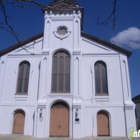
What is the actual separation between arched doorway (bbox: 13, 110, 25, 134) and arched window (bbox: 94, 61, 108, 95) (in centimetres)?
687

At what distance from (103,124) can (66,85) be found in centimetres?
447

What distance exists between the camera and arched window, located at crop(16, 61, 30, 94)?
15508mm

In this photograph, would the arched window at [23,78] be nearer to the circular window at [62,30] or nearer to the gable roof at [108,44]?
the circular window at [62,30]

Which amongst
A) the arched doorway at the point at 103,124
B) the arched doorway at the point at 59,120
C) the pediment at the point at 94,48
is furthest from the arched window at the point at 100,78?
the arched doorway at the point at 59,120

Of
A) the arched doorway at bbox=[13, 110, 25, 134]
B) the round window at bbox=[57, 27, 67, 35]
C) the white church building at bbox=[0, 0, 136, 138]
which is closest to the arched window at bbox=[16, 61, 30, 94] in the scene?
the white church building at bbox=[0, 0, 136, 138]

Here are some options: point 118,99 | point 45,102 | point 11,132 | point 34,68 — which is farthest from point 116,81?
point 11,132

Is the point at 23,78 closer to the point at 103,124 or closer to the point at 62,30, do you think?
the point at 62,30

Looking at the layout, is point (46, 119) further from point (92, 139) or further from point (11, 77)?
Result: point (11, 77)

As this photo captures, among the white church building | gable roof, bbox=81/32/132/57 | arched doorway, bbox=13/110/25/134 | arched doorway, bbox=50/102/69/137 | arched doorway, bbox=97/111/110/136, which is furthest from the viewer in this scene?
gable roof, bbox=81/32/132/57

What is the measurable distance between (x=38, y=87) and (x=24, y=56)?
358 centimetres

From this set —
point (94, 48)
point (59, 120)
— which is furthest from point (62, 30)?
point (59, 120)

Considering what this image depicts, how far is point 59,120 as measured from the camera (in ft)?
45.6

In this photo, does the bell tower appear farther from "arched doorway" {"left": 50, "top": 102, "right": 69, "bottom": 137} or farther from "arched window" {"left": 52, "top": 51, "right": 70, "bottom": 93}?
"arched doorway" {"left": 50, "top": 102, "right": 69, "bottom": 137}

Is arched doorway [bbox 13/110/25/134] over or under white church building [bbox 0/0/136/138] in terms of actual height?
under
